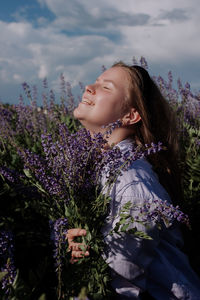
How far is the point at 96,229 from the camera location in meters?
1.58

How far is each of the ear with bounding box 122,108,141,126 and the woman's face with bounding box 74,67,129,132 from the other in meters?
0.06

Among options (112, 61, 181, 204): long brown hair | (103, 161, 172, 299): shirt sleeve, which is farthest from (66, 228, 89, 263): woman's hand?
(112, 61, 181, 204): long brown hair

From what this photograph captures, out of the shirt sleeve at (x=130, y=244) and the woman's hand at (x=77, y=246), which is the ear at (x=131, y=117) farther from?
the woman's hand at (x=77, y=246)

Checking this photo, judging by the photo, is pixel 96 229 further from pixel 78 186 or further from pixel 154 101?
pixel 154 101

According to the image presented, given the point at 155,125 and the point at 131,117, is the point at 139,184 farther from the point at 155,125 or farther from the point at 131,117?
the point at 155,125

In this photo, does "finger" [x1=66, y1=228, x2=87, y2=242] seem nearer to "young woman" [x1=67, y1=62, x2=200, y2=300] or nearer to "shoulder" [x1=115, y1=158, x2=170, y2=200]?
"young woman" [x1=67, y1=62, x2=200, y2=300]

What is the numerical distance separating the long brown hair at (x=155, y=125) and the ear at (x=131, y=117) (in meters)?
0.03

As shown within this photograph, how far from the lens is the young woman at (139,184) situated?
164 cm

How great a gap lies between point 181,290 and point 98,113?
1.28 m

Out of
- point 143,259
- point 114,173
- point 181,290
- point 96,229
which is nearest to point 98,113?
point 114,173

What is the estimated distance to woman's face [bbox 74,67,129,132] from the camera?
2.13 metres

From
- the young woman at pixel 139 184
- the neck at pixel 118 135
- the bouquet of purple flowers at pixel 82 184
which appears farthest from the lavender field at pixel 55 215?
the neck at pixel 118 135

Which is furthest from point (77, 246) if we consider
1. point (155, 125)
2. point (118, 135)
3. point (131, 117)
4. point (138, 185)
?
point (155, 125)

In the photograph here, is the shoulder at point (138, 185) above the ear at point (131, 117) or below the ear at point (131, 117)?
below
